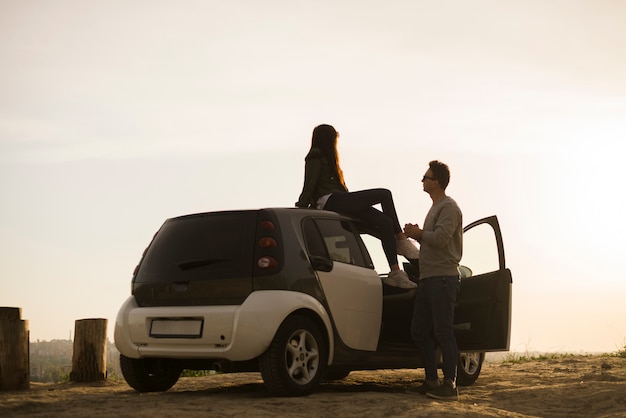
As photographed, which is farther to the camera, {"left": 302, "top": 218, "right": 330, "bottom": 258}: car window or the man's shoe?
the man's shoe

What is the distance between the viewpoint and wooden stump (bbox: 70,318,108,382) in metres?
10.9

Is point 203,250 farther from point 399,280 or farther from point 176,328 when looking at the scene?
point 399,280

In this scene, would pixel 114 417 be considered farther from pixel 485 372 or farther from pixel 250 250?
pixel 485 372

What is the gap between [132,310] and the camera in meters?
8.08

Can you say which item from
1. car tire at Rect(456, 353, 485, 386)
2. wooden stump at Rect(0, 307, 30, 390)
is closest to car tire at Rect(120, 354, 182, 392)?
wooden stump at Rect(0, 307, 30, 390)

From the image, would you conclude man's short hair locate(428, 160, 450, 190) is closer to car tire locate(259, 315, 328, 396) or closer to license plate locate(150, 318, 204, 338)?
car tire locate(259, 315, 328, 396)

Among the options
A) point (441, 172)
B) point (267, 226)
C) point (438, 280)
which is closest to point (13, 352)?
point (267, 226)

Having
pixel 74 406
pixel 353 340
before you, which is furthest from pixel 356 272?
pixel 74 406

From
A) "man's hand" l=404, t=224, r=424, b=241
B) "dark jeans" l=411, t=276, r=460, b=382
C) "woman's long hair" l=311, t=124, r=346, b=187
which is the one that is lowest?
"dark jeans" l=411, t=276, r=460, b=382

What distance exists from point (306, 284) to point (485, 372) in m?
5.94

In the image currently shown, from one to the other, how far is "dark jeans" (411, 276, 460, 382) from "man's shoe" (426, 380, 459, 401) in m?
0.07

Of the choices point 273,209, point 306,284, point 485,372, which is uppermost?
point 273,209

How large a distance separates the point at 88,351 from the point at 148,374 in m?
2.64

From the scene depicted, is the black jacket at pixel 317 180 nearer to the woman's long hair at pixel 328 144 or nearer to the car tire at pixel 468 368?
the woman's long hair at pixel 328 144
